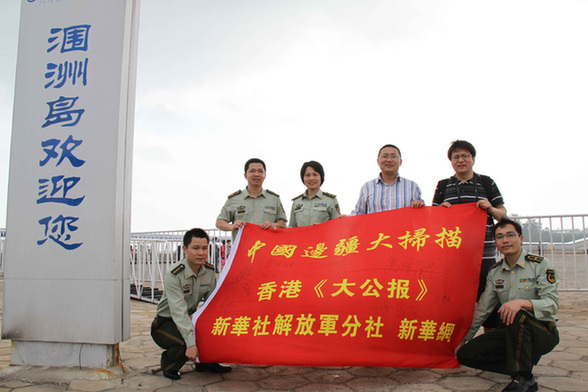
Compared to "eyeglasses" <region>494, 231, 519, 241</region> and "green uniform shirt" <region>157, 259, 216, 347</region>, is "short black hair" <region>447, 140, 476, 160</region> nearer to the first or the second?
"eyeglasses" <region>494, 231, 519, 241</region>

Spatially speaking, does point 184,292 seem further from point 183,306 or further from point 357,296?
point 357,296

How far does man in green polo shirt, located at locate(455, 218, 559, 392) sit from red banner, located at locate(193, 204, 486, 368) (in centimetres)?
14

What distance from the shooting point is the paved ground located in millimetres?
2686

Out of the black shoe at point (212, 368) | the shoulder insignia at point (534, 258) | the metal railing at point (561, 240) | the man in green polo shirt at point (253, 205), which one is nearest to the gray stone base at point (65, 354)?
the black shoe at point (212, 368)

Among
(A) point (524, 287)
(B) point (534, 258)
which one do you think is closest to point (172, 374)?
(A) point (524, 287)

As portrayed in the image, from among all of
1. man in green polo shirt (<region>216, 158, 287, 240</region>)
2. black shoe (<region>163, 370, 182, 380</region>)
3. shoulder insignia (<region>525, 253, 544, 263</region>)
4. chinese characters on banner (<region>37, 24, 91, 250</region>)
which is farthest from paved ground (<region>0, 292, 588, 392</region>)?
man in green polo shirt (<region>216, 158, 287, 240</region>)

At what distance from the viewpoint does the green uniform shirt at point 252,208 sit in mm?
3795

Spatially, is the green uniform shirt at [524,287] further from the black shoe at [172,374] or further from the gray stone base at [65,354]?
the gray stone base at [65,354]

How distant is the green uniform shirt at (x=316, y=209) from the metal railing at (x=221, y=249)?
124 inches

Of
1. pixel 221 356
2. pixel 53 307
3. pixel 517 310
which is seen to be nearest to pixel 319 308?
pixel 221 356

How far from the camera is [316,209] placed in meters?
3.71

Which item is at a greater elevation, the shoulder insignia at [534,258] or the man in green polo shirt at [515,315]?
the shoulder insignia at [534,258]

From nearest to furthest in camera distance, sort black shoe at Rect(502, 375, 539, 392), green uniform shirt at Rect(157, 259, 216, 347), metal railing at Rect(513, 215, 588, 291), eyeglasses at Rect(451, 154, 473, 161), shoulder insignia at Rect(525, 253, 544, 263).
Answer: black shoe at Rect(502, 375, 539, 392)
shoulder insignia at Rect(525, 253, 544, 263)
green uniform shirt at Rect(157, 259, 216, 347)
eyeglasses at Rect(451, 154, 473, 161)
metal railing at Rect(513, 215, 588, 291)

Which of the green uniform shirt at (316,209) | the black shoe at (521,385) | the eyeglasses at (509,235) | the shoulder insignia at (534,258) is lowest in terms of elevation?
the black shoe at (521,385)
